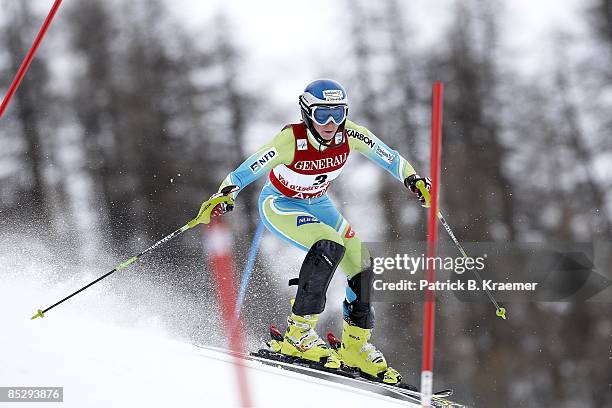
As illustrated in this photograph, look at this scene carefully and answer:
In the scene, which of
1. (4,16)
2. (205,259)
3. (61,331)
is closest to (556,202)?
(205,259)

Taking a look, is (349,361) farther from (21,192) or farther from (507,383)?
(21,192)

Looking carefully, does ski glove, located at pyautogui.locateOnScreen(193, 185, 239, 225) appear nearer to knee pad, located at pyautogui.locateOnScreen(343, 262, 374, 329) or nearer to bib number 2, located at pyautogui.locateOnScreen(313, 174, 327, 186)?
bib number 2, located at pyautogui.locateOnScreen(313, 174, 327, 186)

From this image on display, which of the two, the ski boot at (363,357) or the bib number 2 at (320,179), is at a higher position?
the bib number 2 at (320,179)

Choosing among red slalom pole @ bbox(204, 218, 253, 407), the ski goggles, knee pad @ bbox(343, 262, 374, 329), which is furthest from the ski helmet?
red slalom pole @ bbox(204, 218, 253, 407)

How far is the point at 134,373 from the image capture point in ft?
18.4

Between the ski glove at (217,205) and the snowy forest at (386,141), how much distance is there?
414 inches

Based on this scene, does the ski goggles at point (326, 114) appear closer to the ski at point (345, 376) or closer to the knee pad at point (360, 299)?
the knee pad at point (360, 299)

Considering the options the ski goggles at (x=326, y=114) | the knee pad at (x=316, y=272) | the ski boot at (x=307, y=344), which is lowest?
the ski boot at (x=307, y=344)

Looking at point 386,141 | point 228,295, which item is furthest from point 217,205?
point 386,141

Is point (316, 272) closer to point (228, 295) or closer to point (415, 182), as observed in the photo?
point (415, 182)

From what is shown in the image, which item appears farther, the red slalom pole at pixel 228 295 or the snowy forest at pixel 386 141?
the snowy forest at pixel 386 141

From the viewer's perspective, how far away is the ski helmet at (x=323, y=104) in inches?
231

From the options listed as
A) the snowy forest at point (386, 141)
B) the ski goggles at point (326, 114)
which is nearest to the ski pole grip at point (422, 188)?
the ski goggles at point (326, 114)

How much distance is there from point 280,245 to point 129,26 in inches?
303
